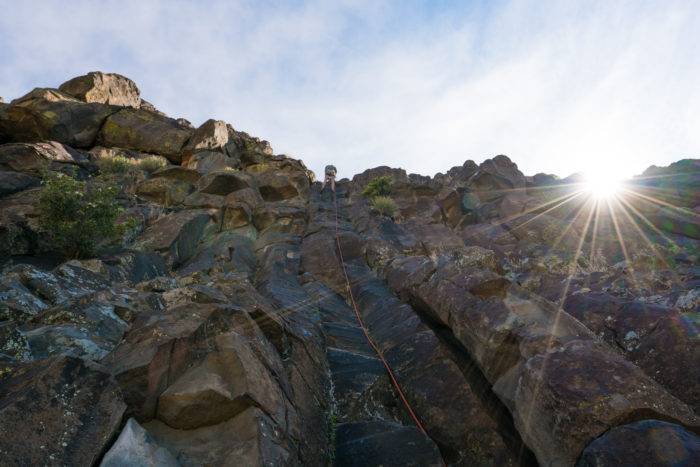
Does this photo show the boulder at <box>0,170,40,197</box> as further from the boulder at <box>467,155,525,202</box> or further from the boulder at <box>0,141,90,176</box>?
the boulder at <box>467,155,525,202</box>

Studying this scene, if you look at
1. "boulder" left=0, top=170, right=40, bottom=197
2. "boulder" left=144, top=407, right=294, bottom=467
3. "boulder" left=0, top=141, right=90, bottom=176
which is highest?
"boulder" left=0, top=141, right=90, bottom=176

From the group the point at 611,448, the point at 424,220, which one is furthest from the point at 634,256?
the point at 611,448

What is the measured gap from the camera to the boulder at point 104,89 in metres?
28.9

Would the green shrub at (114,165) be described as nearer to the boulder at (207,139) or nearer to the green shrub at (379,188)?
the boulder at (207,139)

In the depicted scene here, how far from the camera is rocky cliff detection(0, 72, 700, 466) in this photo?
12.6ft

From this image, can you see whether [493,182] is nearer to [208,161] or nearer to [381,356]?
[208,161]

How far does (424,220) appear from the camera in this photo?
74.8 feet

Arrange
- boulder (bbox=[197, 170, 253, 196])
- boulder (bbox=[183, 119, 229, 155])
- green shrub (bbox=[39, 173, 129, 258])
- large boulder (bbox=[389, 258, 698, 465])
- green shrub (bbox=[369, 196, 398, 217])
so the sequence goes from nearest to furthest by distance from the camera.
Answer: large boulder (bbox=[389, 258, 698, 465])
green shrub (bbox=[39, 173, 129, 258])
boulder (bbox=[197, 170, 253, 196])
green shrub (bbox=[369, 196, 398, 217])
boulder (bbox=[183, 119, 229, 155])

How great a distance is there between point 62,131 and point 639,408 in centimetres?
2993

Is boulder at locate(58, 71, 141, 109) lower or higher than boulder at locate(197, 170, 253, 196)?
higher

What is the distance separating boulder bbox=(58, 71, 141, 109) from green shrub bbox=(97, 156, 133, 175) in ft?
27.7

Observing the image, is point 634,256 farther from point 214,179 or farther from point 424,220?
point 214,179

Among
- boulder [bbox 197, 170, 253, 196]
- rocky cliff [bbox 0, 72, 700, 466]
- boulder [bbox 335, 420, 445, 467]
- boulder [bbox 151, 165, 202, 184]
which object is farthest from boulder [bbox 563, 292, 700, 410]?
boulder [bbox 151, 165, 202, 184]

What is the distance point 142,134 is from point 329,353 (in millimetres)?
25676
